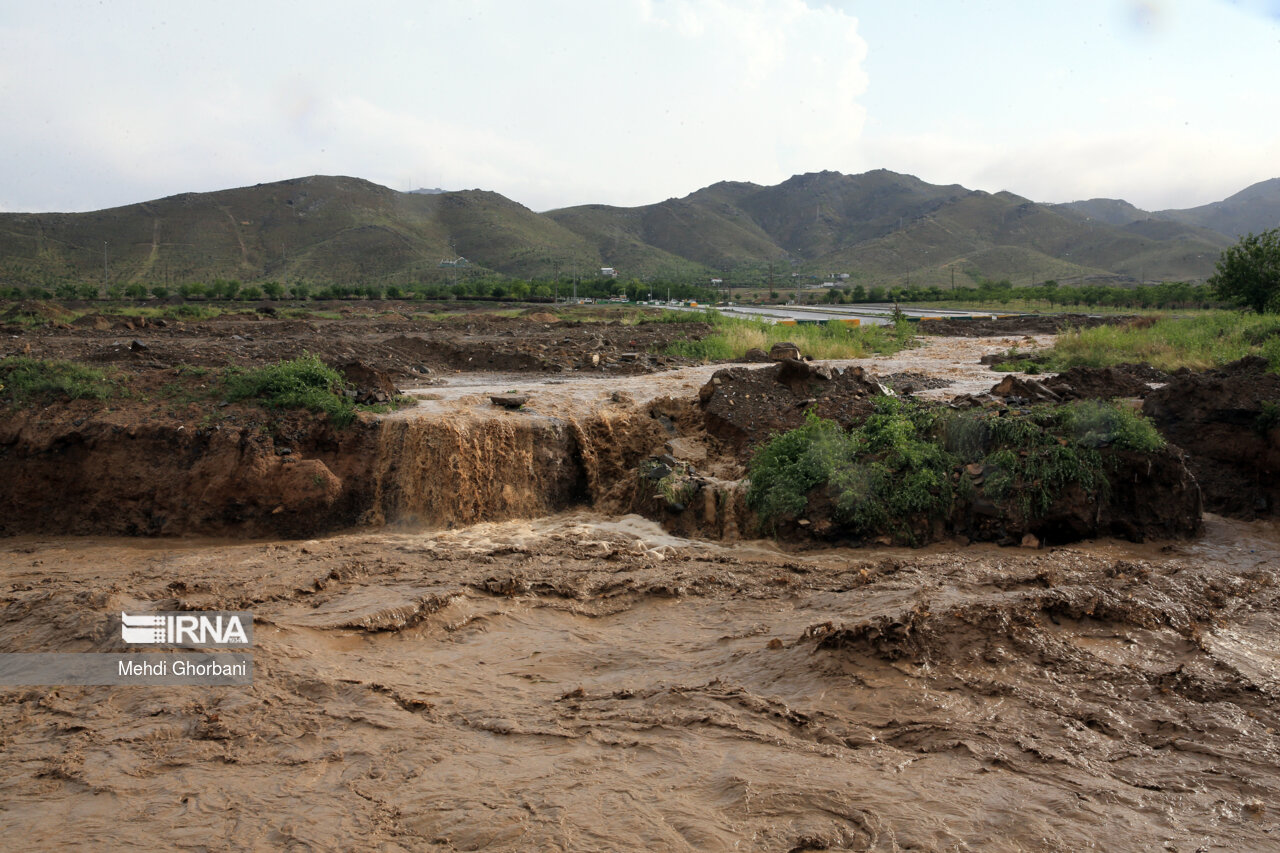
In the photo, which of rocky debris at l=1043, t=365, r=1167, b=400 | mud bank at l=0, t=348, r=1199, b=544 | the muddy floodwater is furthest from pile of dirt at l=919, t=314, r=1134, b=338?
the muddy floodwater

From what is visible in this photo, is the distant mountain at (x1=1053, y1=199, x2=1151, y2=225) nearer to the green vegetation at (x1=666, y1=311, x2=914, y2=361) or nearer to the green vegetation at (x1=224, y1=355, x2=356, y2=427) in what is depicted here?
the green vegetation at (x1=666, y1=311, x2=914, y2=361)

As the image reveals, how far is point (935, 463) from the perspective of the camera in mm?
9656

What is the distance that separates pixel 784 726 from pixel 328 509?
8227mm

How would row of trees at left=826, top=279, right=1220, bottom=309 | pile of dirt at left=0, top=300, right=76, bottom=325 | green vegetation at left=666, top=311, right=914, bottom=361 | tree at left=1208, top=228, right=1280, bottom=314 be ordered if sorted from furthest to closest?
row of trees at left=826, top=279, right=1220, bottom=309 → pile of dirt at left=0, top=300, right=76, bottom=325 → tree at left=1208, top=228, right=1280, bottom=314 → green vegetation at left=666, top=311, right=914, bottom=361

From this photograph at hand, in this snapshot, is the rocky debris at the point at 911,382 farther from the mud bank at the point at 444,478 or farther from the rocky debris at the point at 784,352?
the mud bank at the point at 444,478

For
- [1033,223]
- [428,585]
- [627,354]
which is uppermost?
[1033,223]

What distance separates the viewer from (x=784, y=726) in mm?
4793

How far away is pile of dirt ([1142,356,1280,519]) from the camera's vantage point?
31.4 ft

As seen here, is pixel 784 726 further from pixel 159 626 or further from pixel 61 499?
pixel 61 499

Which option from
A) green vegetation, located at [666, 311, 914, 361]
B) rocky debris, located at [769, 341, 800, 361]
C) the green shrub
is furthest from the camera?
green vegetation, located at [666, 311, 914, 361]

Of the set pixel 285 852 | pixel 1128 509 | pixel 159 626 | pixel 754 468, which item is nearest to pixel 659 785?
pixel 285 852

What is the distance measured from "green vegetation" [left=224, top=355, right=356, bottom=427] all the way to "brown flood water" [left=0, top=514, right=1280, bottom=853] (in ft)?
13.1

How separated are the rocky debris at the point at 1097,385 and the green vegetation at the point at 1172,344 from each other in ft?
7.01

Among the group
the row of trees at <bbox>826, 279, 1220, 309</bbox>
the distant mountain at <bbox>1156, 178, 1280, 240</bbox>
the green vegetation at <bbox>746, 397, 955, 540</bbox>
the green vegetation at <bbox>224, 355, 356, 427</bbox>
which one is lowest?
the green vegetation at <bbox>746, 397, 955, 540</bbox>
